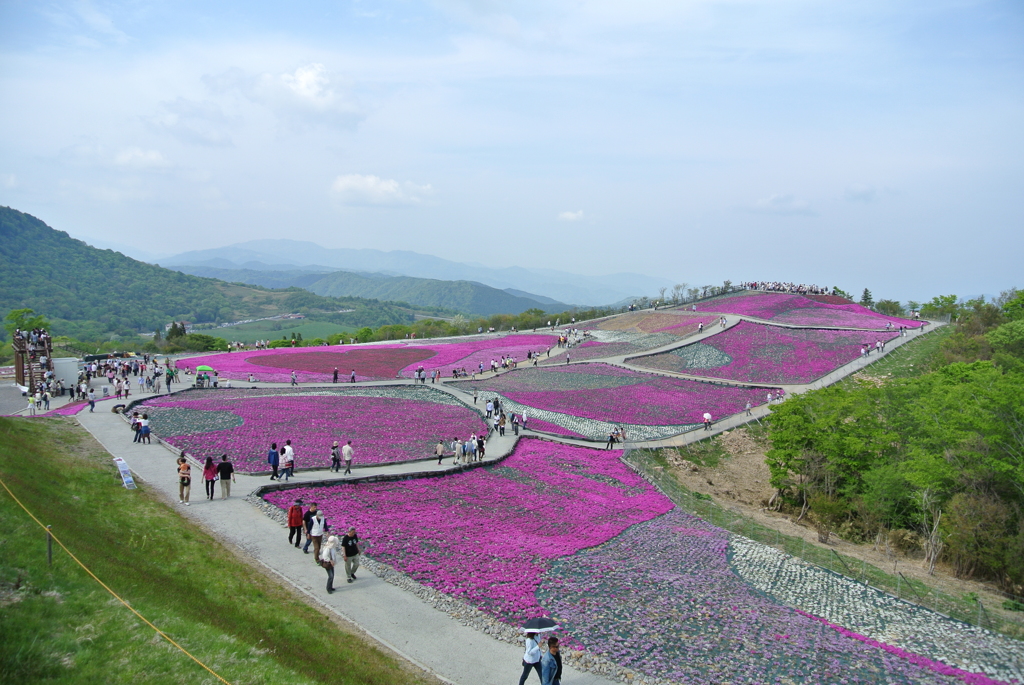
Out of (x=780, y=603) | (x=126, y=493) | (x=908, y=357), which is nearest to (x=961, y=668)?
(x=780, y=603)

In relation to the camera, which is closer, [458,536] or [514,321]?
[458,536]

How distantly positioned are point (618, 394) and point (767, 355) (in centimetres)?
2558

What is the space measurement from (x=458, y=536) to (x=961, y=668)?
15.8m

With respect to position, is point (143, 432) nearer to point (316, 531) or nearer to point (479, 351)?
point (316, 531)

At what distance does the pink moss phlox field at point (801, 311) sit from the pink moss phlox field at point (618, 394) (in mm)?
30183

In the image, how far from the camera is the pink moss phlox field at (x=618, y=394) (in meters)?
51.3

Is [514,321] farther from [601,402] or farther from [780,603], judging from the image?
[780,603]

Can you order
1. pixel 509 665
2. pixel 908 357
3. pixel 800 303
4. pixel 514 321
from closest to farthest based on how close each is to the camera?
pixel 509 665 → pixel 908 357 → pixel 800 303 → pixel 514 321

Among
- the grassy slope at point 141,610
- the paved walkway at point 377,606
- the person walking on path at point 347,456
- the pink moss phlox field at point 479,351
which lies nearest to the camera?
the grassy slope at point 141,610

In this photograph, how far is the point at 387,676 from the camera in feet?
45.8

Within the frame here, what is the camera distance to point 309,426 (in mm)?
37750

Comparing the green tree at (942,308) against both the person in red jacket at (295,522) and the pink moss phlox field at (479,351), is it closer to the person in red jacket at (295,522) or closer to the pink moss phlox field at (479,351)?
the pink moss phlox field at (479,351)

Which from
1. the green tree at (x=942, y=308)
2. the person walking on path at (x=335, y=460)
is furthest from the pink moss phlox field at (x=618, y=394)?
the green tree at (x=942, y=308)

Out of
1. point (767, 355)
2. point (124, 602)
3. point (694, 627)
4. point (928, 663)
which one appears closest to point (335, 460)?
point (124, 602)
